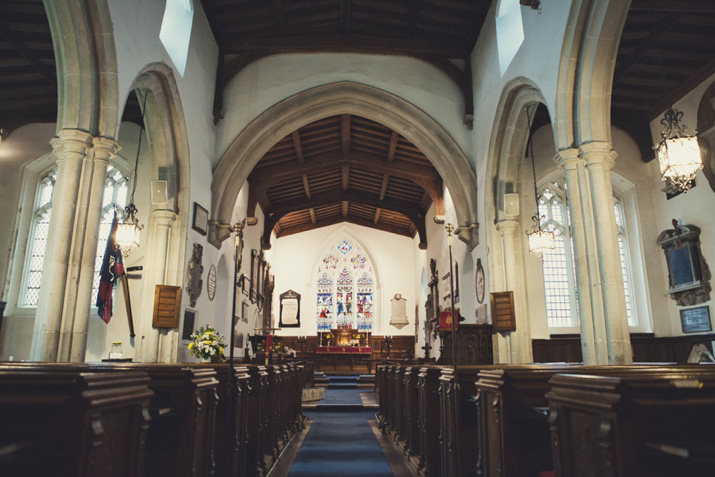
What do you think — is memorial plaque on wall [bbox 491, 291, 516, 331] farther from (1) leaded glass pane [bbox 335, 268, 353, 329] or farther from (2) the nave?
(1) leaded glass pane [bbox 335, 268, 353, 329]

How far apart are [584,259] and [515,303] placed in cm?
273

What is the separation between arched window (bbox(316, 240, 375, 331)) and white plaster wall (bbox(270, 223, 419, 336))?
224mm

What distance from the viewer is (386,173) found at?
41.2 feet

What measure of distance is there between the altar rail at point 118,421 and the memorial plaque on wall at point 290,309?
1438cm

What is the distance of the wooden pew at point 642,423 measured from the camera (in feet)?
4.89

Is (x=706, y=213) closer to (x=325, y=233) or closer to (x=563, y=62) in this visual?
(x=563, y=62)

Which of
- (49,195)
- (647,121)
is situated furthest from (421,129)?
(49,195)

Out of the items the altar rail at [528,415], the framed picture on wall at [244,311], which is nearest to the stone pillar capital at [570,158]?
the altar rail at [528,415]

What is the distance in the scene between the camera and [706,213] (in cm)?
Answer: 746

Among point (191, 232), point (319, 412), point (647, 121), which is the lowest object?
point (319, 412)

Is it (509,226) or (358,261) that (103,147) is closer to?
(509,226)

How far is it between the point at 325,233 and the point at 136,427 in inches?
668

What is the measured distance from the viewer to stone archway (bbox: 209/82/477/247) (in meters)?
9.17

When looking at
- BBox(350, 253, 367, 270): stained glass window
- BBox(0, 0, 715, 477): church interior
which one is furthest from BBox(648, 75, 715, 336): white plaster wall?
BBox(350, 253, 367, 270): stained glass window
